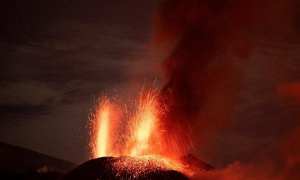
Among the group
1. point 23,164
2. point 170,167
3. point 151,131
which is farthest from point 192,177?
point 23,164

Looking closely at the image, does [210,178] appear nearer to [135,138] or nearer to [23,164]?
[135,138]

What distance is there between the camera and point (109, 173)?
3650cm

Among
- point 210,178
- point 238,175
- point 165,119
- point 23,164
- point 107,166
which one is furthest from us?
point 23,164

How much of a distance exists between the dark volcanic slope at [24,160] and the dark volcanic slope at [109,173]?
5333cm

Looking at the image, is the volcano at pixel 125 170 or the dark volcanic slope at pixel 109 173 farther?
the volcano at pixel 125 170

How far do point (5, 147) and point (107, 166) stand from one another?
2914 inches

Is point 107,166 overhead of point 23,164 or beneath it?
beneath

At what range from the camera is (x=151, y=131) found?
45438mm

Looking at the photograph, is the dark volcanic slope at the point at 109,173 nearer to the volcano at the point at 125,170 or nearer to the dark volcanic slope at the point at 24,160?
the volcano at the point at 125,170

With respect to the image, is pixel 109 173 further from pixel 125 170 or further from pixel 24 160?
pixel 24 160

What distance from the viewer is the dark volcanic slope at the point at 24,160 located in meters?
93.2

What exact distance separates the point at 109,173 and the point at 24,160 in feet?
232

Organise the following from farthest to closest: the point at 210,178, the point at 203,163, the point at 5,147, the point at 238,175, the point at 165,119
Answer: the point at 5,147 → the point at 203,163 → the point at 165,119 → the point at 238,175 → the point at 210,178

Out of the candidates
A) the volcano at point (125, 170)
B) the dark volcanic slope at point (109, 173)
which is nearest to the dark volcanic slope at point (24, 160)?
the dark volcanic slope at point (109, 173)
